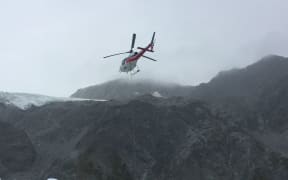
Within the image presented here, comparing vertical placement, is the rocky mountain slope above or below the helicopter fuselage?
below

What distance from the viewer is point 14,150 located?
149 m

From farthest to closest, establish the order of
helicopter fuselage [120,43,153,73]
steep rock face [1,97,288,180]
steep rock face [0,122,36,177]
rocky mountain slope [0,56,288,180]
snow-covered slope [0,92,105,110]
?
1. snow-covered slope [0,92,105,110]
2. steep rock face [0,122,36,177]
3. rocky mountain slope [0,56,288,180]
4. steep rock face [1,97,288,180]
5. helicopter fuselage [120,43,153,73]

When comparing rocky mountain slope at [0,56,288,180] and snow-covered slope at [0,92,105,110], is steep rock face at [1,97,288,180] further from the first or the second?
snow-covered slope at [0,92,105,110]

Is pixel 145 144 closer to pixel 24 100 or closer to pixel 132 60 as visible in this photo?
pixel 24 100

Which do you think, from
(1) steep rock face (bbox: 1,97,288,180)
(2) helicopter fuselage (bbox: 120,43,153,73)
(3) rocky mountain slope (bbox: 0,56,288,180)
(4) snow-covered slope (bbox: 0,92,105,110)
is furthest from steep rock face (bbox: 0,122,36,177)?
(2) helicopter fuselage (bbox: 120,43,153,73)

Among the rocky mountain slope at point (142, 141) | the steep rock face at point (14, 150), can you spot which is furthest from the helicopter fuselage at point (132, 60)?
the steep rock face at point (14, 150)

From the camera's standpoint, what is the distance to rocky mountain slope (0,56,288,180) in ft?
452

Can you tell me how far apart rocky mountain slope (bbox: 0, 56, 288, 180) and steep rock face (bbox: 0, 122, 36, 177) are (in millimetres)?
273

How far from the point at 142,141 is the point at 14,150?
116 ft

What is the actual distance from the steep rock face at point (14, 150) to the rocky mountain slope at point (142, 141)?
0.27m

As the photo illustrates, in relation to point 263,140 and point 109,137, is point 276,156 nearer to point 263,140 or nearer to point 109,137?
point 263,140

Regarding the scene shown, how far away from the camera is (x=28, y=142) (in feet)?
503

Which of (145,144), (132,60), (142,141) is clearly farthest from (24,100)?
(132,60)

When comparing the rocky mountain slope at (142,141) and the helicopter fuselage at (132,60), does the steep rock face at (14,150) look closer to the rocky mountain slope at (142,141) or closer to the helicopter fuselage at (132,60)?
the rocky mountain slope at (142,141)
